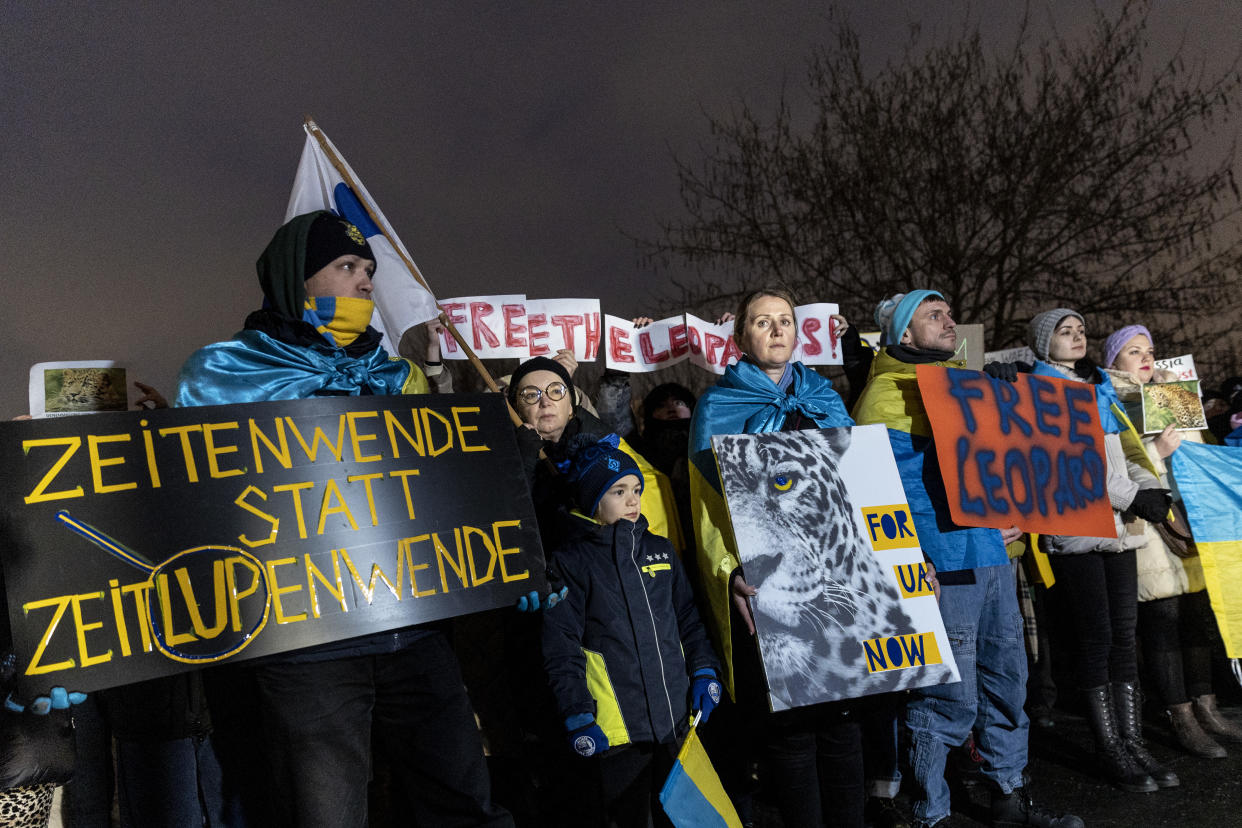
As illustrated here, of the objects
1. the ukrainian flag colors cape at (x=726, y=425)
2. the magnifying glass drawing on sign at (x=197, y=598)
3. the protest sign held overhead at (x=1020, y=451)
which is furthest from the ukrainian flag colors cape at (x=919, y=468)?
the magnifying glass drawing on sign at (x=197, y=598)

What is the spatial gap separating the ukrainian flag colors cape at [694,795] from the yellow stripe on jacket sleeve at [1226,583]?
3.03m

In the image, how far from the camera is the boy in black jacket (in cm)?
290

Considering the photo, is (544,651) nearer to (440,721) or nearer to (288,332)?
(440,721)

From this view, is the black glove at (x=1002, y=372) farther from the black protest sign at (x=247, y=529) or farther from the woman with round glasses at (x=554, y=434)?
the black protest sign at (x=247, y=529)

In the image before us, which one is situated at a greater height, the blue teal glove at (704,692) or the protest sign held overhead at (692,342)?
the protest sign held overhead at (692,342)

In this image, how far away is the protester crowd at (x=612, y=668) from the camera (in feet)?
8.28

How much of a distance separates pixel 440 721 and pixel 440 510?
1.99ft

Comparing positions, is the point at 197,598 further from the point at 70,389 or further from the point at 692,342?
the point at 692,342

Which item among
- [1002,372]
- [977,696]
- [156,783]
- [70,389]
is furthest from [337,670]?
[1002,372]

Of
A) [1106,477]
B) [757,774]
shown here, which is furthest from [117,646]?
[1106,477]

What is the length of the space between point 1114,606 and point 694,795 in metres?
2.77

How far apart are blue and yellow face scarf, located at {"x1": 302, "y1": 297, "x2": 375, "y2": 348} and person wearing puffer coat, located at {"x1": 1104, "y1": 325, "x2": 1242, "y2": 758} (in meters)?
3.95

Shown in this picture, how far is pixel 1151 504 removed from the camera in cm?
405

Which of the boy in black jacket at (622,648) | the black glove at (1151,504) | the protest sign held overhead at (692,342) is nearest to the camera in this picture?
the boy in black jacket at (622,648)
